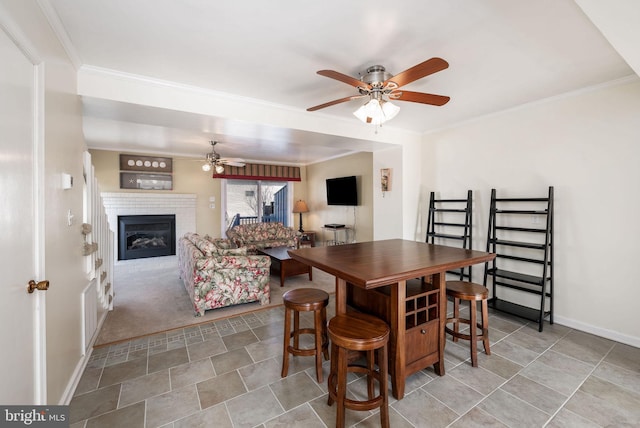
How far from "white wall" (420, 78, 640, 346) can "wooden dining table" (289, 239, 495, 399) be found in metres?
1.58

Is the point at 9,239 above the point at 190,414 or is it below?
above

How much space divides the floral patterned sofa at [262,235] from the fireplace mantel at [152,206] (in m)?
1.10

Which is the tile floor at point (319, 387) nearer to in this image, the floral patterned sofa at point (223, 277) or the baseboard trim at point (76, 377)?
the baseboard trim at point (76, 377)

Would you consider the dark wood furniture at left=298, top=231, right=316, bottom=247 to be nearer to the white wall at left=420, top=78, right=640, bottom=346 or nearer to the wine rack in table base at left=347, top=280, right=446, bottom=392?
the white wall at left=420, top=78, right=640, bottom=346

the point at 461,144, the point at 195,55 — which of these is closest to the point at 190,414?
the point at 195,55

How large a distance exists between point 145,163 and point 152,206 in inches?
38.0

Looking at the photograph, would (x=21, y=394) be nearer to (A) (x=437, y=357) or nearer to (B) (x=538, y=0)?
(A) (x=437, y=357)

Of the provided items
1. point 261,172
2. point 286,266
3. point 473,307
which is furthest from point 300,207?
point 473,307

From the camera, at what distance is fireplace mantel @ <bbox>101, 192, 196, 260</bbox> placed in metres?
5.75

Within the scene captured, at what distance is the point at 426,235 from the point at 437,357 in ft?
7.70

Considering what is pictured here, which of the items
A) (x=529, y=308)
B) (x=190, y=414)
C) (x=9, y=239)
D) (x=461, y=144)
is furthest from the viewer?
(x=461, y=144)

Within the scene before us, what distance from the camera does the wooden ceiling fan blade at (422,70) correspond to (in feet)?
5.37

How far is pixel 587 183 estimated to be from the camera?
282cm

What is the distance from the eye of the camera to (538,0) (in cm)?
159
